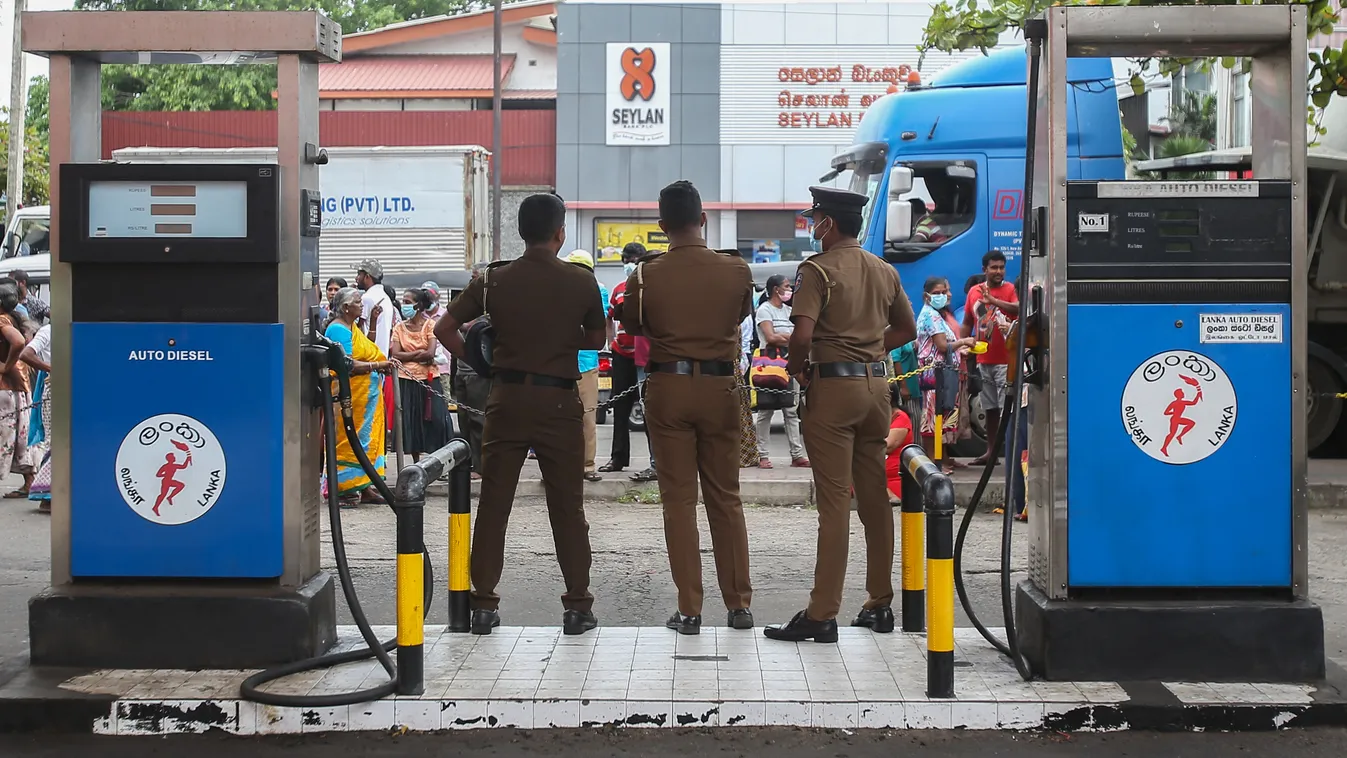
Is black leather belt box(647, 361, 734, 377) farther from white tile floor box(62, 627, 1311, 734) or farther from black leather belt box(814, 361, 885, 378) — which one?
white tile floor box(62, 627, 1311, 734)

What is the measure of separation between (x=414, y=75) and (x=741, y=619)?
31750mm

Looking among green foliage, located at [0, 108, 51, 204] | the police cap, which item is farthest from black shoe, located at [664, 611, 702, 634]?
green foliage, located at [0, 108, 51, 204]

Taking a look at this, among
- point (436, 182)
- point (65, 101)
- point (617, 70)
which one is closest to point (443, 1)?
point (617, 70)

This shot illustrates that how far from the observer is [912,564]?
21.4 feet

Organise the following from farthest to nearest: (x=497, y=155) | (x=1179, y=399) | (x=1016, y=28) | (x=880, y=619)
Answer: (x=497, y=155) → (x=1016, y=28) → (x=880, y=619) → (x=1179, y=399)

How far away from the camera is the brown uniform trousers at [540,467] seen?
6.33 metres

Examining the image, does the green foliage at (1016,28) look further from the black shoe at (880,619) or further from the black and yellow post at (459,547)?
the black and yellow post at (459,547)

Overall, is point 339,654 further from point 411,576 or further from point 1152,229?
point 1152,229

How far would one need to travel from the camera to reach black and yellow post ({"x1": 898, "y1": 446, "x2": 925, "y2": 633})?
6410mm

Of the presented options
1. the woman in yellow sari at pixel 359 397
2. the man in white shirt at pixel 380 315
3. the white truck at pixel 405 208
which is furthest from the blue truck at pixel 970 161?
the white truck at pixel 405 208

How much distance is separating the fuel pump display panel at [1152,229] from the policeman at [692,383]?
149cm

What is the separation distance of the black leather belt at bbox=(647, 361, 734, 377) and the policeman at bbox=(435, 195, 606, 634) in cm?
39

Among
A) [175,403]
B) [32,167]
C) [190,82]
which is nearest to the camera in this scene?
[175,403]

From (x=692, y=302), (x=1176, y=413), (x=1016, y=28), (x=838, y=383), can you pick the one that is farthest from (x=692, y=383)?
(x=1016, y=28)
